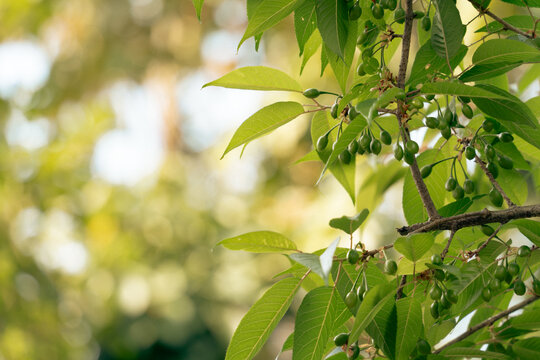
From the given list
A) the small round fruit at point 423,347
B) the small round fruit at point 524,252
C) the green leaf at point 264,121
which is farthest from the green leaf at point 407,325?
the green leaf at point 264,121

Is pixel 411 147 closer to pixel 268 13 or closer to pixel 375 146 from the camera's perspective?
pixel 375 146

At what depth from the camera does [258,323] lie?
0.52 meters

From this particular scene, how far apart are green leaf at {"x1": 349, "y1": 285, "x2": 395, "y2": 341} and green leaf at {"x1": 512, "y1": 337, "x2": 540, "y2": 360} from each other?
0.22 meters

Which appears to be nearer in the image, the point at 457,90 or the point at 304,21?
the point at 457,90

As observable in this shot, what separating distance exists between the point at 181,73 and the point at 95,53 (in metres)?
0.89

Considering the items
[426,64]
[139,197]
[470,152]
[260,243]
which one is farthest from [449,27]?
[139,197]

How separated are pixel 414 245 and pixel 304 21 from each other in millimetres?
237

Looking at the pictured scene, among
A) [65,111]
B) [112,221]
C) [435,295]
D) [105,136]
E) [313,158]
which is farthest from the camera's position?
[65,111]

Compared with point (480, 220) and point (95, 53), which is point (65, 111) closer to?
point (95, 53)

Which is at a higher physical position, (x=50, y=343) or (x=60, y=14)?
(x=60, y=14)

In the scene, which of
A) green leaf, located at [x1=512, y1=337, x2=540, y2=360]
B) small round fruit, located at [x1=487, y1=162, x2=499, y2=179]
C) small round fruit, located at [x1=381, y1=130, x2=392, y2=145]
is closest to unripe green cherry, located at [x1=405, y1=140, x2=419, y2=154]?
small round fruit, located at [x1=381, y1=130, x2=392, y2=145]

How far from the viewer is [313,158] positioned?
62cm

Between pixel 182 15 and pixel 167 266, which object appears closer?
pixel 167 266

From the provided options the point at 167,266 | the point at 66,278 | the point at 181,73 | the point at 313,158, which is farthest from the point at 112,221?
the point at 313,158
